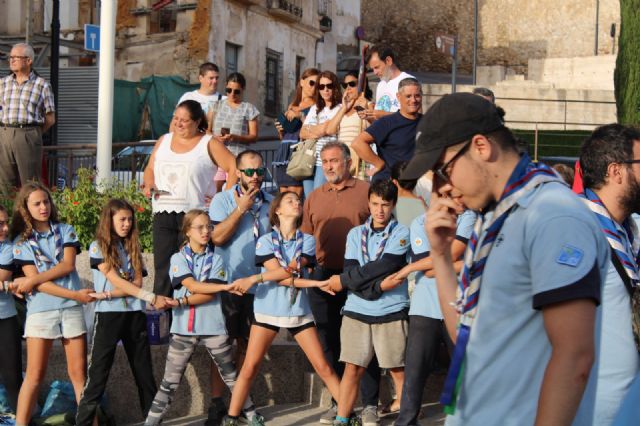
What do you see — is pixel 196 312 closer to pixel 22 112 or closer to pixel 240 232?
pixel 240 232

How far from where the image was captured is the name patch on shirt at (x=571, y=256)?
279cm

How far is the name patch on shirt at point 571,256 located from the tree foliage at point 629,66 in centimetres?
1846

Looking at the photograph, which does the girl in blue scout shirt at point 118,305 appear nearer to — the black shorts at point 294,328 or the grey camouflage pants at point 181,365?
the grey camouflage pants at point 181,365

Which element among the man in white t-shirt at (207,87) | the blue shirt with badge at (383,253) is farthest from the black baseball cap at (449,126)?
the man in white t-shirt at (207,87)

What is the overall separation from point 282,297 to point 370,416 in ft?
3.51

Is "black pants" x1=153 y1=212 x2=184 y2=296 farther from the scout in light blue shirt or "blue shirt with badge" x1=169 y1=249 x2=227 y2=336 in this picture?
"blue shirt with badge" x1=169 y1=249 x2=227 y2=336

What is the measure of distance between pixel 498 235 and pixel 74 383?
A: 5595 millimetres

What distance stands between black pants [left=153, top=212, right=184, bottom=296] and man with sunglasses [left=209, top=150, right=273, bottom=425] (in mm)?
407

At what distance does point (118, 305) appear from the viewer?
26.0 ft

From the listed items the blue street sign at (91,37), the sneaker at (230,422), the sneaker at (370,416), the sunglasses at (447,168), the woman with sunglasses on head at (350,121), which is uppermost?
the blue street sign at (91,37)

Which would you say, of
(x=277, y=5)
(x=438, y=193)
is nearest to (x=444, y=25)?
(x=277, y=5)

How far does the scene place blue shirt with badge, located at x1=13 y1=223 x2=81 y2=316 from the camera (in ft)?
26.0

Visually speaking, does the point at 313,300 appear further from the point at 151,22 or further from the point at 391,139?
the point at 151,22

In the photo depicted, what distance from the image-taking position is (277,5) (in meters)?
31.8
